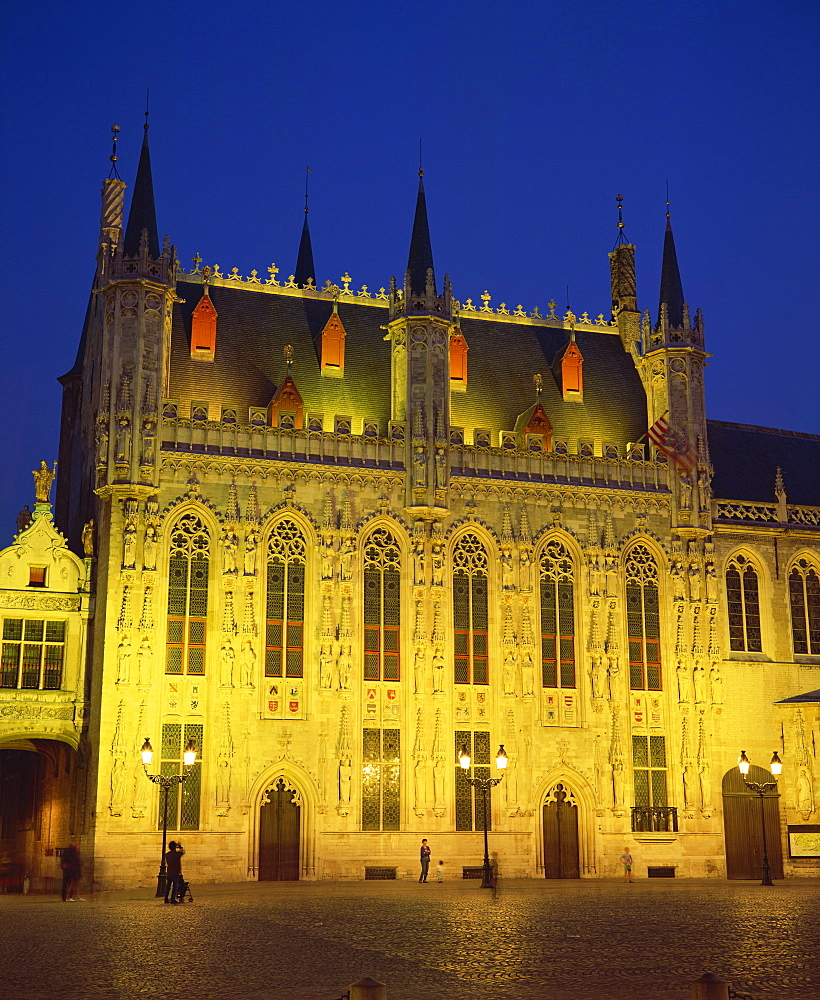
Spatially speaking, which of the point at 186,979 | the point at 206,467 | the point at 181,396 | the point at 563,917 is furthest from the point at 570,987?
the point at 181,396

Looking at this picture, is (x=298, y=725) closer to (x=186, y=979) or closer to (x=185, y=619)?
(x=185, y=619)

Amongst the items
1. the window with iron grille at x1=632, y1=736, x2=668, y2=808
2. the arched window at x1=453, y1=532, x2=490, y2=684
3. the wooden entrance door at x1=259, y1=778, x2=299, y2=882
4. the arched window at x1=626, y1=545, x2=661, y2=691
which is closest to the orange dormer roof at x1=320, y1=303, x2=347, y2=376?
the arched window at x1=453, y1=532, x2=490, y2=684

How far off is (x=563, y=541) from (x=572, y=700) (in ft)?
19.2

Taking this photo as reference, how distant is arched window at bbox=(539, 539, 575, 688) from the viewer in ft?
157

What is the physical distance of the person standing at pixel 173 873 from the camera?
3275cm

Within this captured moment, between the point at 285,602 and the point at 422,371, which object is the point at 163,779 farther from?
the point at 422,371

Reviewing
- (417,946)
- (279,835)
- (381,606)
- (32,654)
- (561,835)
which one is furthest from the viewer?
(561,835)

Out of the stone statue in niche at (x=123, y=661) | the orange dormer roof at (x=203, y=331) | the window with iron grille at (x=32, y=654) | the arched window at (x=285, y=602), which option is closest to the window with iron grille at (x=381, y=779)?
the arched window at (x=285, y=602)

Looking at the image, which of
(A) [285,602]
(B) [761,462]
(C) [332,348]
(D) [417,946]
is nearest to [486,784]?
(A) [285,602]

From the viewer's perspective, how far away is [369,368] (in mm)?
50844

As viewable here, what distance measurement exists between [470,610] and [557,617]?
3333 millimetres

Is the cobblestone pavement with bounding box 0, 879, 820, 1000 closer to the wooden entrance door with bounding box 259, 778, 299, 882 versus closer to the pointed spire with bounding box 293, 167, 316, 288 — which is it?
the wooden entrance door with bounding box 259, 778, 299, 882

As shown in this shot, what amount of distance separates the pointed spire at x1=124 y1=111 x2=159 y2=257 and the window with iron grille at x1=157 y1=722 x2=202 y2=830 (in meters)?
16.4

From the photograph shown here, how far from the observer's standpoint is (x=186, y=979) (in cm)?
1788
